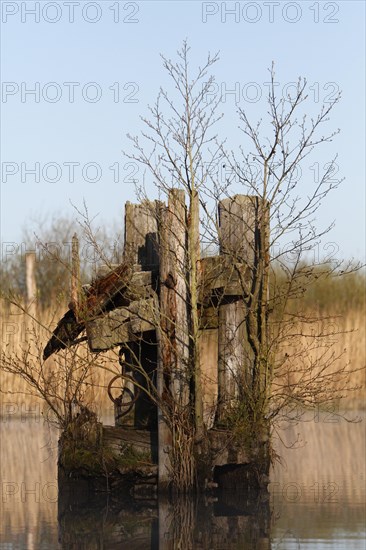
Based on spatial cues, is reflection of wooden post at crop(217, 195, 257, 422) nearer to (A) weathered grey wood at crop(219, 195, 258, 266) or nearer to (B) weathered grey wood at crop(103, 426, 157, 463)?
(A) weathered grey wood at crop(219, 195, 258, 266)

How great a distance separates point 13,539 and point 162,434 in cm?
279

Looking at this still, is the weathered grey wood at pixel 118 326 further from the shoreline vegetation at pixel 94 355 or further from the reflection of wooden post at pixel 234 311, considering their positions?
the shoreline vegetation at pixel 94 355

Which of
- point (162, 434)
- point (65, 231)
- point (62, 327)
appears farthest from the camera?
point (65, 231)

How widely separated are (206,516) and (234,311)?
260cm

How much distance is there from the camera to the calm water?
9.07 meters

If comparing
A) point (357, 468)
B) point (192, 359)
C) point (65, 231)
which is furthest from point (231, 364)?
point (65, 231)

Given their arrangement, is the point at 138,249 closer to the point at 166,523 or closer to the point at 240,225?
the point at 240,225

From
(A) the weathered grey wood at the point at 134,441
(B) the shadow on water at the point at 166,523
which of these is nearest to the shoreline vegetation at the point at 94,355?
(A) the weathered grey wood at the point at 134,441

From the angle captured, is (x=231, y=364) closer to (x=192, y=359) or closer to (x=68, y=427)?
(x=192, y=359)

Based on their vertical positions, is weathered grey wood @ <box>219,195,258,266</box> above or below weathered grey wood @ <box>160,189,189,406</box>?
above

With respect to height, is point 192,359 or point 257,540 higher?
point 192,359

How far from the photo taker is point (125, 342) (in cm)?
1240

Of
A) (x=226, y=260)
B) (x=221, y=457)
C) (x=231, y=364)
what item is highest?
(x=226, y=260)

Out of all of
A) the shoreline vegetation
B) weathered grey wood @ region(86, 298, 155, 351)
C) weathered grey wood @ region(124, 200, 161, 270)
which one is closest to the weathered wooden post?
weathered grey wood @ region(86, 298, 155, 351)
